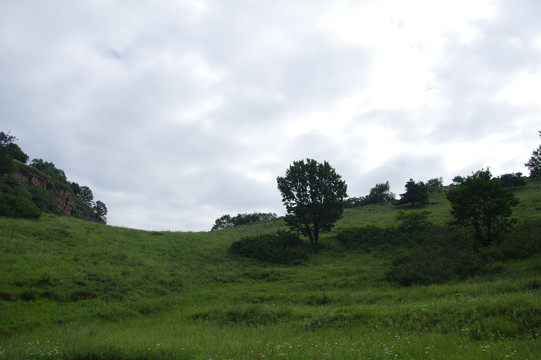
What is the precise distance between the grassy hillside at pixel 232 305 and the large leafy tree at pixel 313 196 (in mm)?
4263

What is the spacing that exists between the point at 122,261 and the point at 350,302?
1648 cm

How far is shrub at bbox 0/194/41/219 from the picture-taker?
25.9 metres

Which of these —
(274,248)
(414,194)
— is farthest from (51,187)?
(414,194)

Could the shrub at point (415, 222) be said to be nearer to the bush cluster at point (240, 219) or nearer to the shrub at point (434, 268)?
the shrub at point (434, 268)

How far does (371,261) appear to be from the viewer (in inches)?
1006

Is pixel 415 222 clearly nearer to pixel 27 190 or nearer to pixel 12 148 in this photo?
pixel 27 190

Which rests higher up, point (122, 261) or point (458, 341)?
point (122, 261)

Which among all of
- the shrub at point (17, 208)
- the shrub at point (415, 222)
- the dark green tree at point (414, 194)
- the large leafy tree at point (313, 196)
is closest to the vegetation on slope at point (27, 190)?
the shrub at point (17, 208)

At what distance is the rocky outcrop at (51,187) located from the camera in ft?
196

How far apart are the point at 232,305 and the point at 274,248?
15.5 metres

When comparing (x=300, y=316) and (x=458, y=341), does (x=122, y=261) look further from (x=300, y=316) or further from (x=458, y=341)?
(x=458, y=341)

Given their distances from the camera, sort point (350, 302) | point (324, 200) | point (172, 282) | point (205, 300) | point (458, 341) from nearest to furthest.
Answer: point (458, 341), point (350, 302), point (205, 300), point (172, 282), point (324, 200)

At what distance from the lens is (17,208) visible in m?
26.6

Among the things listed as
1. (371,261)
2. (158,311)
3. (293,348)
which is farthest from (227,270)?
(293,348)
